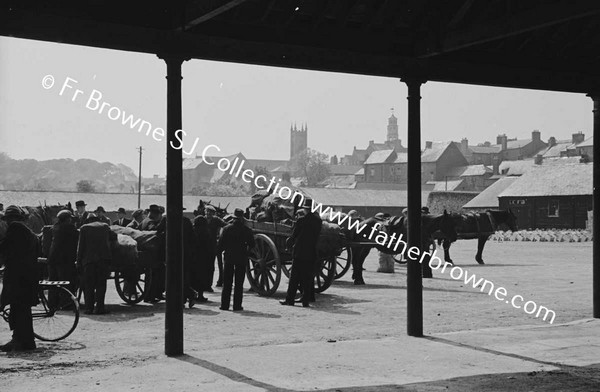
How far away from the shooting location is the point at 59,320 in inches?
485

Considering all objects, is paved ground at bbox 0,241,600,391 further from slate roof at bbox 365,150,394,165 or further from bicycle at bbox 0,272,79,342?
slate roof at bbox 365,150,394,165

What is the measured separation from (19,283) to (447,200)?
7328 cm

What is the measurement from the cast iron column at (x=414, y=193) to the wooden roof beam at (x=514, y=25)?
23.0 inches

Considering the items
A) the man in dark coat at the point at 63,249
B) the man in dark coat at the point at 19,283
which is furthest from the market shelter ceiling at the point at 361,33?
the man in dark coat at the point at 63,249

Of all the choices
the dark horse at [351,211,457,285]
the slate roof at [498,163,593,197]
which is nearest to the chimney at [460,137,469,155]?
the slate roof at [498,163,593,197]

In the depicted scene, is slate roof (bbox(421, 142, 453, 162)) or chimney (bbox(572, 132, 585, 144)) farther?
slate roof (bbox(421, 142, 453, 162))

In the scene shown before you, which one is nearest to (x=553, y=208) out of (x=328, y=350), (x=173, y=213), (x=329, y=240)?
(x=329, y=240)

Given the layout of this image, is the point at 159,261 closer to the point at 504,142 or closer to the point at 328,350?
the point at 328,350

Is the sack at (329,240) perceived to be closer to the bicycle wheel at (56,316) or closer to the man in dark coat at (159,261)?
the man in dark coat at (159,261)

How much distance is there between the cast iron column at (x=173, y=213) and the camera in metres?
8.81

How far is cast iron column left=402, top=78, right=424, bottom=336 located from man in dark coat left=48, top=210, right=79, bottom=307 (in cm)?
603

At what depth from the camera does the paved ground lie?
7582 millimetres

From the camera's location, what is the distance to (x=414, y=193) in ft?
34.6

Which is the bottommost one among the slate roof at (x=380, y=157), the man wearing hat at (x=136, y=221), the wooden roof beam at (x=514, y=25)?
the man wearing hat at (x=136, y=221)
